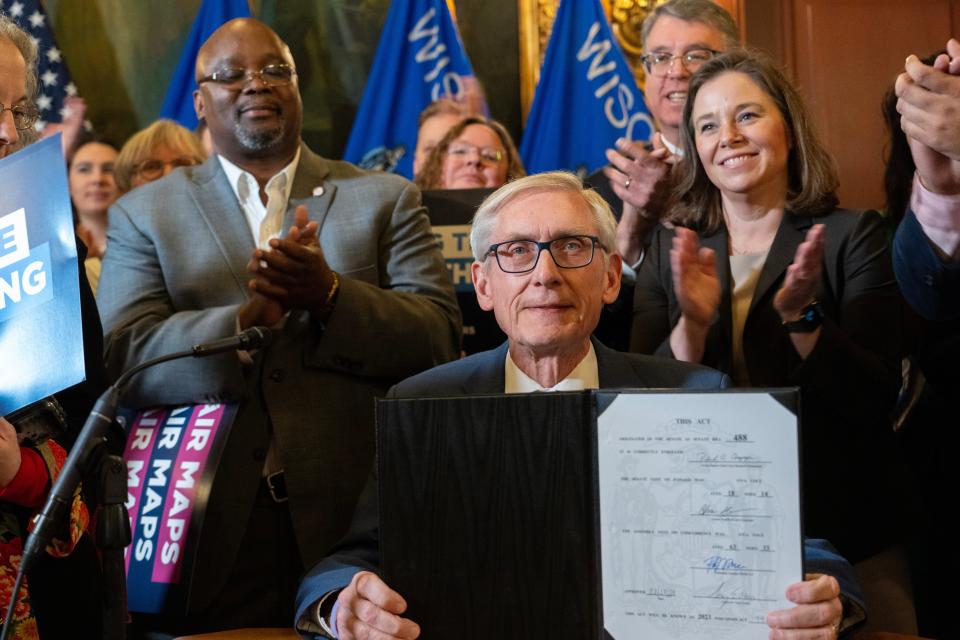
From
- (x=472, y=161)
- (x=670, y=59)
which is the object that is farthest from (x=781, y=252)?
(x=472, y=161)

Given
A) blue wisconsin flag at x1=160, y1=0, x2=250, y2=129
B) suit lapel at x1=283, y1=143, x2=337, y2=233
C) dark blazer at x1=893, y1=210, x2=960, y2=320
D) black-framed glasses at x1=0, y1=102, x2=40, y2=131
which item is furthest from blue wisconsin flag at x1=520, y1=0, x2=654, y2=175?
black-framed glasses at x1=0, y1=102, x2=40, y2=131

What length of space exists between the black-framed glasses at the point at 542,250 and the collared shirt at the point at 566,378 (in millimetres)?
185

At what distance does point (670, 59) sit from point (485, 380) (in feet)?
4.67

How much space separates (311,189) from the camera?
→ 121 inches

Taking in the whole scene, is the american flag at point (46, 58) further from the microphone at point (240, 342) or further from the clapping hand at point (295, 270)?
the microphone at point (240, 342)

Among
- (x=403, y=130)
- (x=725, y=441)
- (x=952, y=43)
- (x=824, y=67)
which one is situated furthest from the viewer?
(x=403, y=130)

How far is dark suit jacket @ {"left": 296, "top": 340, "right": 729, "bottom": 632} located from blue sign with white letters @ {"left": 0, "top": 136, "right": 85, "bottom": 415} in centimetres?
62

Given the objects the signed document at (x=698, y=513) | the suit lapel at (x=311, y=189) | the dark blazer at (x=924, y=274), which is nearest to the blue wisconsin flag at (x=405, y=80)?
the suit lapel at (x=311, y=189)

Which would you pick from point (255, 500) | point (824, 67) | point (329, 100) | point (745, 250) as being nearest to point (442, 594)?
point (255, 500)

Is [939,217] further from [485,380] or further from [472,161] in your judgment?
[472,161]

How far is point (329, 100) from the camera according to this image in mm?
5520

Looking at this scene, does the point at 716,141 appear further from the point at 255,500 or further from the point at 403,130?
the point at 403,130

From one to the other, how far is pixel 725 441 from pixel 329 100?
424 cm

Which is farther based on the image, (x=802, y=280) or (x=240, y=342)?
(x=802, y=280)
